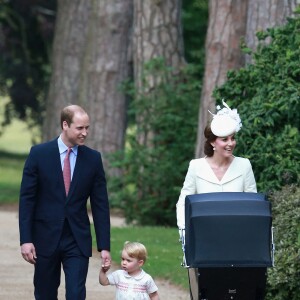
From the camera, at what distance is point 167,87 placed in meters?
20.7

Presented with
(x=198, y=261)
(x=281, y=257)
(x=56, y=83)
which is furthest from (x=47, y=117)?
(x=198, y=261)

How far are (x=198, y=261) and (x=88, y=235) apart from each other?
1049mm

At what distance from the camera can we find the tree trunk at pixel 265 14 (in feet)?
52.1

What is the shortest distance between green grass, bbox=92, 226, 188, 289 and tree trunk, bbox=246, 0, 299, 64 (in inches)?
102

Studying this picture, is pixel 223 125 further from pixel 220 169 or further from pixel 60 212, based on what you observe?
pixel 60 212

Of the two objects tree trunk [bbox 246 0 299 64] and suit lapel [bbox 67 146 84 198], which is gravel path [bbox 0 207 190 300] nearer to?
suit lapel [bbox 67 146 84 198]

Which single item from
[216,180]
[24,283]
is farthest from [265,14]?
[216,180]

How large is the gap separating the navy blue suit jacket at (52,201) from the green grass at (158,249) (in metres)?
3.78

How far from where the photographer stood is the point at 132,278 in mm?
8938

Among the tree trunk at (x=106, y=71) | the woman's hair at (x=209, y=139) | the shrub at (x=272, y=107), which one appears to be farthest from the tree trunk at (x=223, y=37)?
the woman's hair at (x=209, y=139)

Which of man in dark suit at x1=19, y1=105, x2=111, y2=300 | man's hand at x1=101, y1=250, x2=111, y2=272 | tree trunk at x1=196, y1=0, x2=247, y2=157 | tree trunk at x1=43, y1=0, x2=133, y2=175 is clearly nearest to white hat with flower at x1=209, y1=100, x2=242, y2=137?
man in dark suit at x1=19, y1=105, x2=111, y2=300

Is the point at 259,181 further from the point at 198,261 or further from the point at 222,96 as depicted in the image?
the point at 198,261

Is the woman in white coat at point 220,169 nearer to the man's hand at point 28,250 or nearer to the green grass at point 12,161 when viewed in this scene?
the man's hand at point 28,250

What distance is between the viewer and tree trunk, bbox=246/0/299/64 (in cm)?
1589
